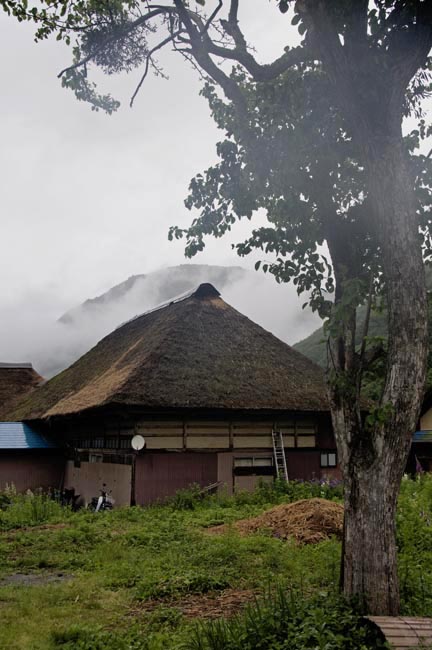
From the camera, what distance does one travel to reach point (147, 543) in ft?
31.1

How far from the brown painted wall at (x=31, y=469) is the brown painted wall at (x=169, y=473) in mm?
7135

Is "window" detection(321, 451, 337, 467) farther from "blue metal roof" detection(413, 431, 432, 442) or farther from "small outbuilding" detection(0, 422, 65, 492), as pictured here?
"small outbuilding" detection(0, 422, 65, 492)

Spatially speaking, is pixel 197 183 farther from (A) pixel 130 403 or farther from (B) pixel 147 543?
(A) pixel 130 403

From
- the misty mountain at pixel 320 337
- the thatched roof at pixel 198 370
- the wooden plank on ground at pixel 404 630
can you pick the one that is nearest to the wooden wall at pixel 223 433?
the thatched roof at pixel 198 370

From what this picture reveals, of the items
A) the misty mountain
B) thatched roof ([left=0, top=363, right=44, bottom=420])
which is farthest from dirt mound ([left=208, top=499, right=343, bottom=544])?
the misty mountain

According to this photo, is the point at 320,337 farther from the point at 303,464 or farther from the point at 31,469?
the point at 303,464

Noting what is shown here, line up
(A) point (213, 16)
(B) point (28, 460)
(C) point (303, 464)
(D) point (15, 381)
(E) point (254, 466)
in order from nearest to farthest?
(A) point (213, 16) → (E) point (254, 466) → (C) point (303, 464) → (B) point (28, 460) → (D) point (15, 381)

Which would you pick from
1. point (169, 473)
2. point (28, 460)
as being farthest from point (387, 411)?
point (28, 460)

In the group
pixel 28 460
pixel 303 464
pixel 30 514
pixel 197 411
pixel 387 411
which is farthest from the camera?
pixel 28 460

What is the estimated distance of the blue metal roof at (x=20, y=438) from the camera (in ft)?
64.8

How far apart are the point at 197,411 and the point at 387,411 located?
34.5 feet

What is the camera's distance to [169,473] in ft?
48.7

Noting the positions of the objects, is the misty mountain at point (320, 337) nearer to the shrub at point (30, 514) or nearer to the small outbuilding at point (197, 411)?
the small outbuilding at point (197, 411)

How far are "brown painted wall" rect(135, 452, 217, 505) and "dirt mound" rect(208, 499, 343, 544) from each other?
3.85 meters
